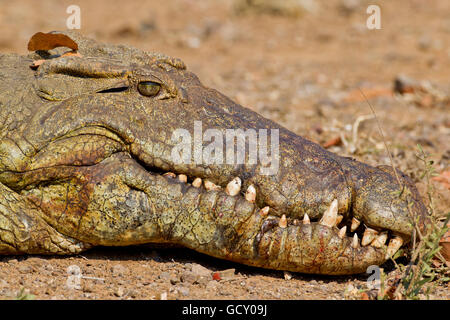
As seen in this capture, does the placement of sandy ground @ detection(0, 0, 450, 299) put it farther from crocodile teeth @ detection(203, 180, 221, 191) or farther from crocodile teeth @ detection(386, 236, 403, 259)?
crocodile teeth @ detection(203, 180, 221, 191)

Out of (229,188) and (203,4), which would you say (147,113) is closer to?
(229,188)

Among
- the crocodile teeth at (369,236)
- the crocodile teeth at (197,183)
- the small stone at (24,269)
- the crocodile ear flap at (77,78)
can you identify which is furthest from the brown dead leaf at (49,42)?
the crocodile teeth at (369,236)

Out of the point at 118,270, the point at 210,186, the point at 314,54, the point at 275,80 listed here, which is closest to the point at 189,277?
the point at 118,270

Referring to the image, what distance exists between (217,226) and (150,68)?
129 cm

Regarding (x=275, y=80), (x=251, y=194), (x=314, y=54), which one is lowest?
(x=251, y=194)

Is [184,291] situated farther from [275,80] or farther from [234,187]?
[275,80]

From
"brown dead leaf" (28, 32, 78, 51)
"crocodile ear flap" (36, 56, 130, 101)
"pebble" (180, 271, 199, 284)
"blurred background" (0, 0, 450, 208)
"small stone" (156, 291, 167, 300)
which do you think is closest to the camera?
"small stone" (156, 291, 167, 300)

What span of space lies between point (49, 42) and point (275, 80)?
→ 564 centimetres

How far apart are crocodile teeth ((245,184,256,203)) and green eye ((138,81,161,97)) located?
94cm

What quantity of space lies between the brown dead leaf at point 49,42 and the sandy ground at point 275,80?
1515mm

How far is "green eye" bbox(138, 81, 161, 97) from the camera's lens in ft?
12.3

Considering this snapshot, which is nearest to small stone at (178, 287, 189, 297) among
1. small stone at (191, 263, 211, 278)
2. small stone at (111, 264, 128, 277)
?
small stone at (191, 263, 211, 278)

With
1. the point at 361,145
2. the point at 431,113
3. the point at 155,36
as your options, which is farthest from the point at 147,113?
the point at 155,36

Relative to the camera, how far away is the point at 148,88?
374cm
